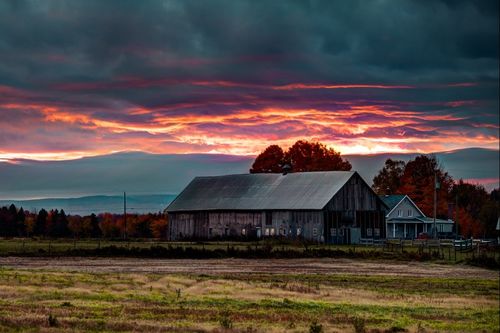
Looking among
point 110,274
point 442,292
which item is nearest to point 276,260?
point 110,274

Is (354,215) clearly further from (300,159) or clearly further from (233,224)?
(300,159)

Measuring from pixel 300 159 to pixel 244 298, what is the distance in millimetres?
103559

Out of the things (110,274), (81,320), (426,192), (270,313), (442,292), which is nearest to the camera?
(81,320)

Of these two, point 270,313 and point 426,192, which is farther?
point 426,192

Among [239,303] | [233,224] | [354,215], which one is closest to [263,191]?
[233,224]

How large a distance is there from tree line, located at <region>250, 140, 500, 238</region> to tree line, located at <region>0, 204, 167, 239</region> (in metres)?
20.4

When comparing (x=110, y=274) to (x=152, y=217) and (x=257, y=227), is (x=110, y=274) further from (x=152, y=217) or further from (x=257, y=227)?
(x=152, y=217)

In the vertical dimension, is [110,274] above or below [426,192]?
below

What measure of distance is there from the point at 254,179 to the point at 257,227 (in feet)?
35.2

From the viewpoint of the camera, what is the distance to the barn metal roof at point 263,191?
10300 cm

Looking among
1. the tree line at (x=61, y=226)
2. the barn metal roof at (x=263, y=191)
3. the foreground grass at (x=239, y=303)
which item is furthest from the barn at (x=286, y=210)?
the foreground grass at (x=239, y=303)

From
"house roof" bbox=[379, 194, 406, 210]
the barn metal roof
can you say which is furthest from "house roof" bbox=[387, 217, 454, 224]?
the barn metal roof

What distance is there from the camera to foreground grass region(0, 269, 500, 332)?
2895 centimetres

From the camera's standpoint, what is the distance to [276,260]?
68.9 metres
